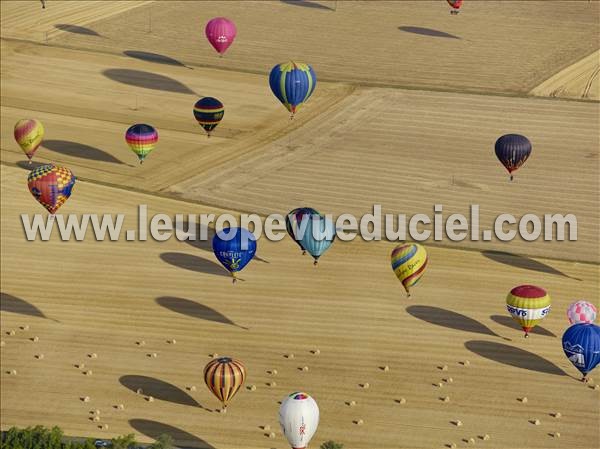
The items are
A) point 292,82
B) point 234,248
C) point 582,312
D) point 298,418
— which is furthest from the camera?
point 292,82

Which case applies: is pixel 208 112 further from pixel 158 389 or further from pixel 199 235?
pixel 158 389

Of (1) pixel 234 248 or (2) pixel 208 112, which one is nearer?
(1) pixel 234 248

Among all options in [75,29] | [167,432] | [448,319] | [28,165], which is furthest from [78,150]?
[167,432]

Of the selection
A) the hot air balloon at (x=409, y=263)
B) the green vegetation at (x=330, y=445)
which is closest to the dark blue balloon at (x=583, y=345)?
the hot air balloon at (x=409, y=263)

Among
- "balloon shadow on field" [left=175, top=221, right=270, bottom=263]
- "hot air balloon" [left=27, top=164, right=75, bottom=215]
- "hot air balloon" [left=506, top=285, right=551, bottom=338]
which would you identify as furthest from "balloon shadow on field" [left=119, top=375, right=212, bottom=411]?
"hot air balloon" [left=27, top=164, right=75, bottom=215]

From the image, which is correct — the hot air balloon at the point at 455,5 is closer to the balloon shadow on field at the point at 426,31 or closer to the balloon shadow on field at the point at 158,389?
the balloon shadow on field at the point at 426,31

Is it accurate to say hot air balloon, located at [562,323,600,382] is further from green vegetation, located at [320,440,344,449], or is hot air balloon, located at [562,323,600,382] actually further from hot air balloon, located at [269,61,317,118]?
hot air balloon, located at [269,61,317,118]
